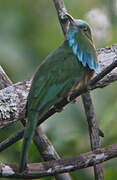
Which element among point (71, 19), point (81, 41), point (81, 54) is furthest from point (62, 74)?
point (71, 19)

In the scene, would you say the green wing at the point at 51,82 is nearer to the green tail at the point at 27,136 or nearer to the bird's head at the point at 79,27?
the green tail at the point at 27,136

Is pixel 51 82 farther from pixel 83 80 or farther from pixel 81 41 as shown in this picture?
pixel 81 41

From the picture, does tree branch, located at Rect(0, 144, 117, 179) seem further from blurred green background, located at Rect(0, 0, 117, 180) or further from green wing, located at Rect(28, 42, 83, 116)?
blurred green background, located at Rect(0, 0, 117, 180)

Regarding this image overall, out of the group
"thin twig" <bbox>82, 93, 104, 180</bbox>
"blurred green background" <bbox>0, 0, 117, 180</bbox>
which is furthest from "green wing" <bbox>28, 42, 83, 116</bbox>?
"blurred green background" <bbox>0, 0, 117, 180</bbox>

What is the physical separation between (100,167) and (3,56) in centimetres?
157

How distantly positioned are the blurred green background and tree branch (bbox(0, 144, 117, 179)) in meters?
0.94

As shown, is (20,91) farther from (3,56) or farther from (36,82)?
(3,56)

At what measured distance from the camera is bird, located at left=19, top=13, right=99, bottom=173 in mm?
3500

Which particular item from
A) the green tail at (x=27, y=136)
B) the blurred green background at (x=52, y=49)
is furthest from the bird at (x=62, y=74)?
the blurred green background at (x=52, y=49)

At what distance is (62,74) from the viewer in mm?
3730

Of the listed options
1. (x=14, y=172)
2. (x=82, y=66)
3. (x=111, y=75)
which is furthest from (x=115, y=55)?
(x=14, y=172)

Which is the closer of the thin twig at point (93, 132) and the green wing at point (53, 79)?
the green wing at point (53, 79)

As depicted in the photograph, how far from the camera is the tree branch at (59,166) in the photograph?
11.1ft

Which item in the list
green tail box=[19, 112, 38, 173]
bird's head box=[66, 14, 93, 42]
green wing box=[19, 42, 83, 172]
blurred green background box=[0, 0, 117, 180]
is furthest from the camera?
blurred green background box=[0, 0, 117, 180]
